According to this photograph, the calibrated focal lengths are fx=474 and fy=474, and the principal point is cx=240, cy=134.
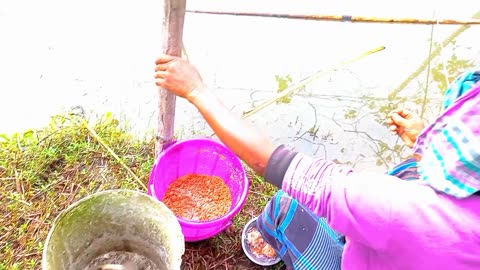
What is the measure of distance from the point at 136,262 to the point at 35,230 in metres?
0.52

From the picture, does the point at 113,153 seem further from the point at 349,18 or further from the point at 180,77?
the point at 349,18

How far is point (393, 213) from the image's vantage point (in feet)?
3.25

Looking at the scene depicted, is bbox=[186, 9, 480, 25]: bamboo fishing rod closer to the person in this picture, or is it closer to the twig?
the twig

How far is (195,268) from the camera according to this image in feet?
6.62

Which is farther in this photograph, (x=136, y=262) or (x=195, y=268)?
(x=195, y=268)

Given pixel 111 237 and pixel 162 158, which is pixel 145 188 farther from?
pixel 111 237

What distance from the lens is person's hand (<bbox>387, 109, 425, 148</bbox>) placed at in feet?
5.73

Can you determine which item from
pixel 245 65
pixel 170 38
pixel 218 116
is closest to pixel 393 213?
pixel 218 116

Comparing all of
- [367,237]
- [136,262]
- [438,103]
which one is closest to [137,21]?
[136,262]

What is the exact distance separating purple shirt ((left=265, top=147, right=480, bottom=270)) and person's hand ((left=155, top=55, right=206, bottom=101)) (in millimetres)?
374

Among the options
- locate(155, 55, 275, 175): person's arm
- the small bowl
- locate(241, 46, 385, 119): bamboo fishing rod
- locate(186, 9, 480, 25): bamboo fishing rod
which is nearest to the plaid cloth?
locate(155, 55, 275, 175): person's arm

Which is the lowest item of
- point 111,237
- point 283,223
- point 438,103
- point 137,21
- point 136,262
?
point 136,262

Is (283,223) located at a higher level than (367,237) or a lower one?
lower

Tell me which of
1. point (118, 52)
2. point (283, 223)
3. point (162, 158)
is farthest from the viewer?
point (118, 52)
